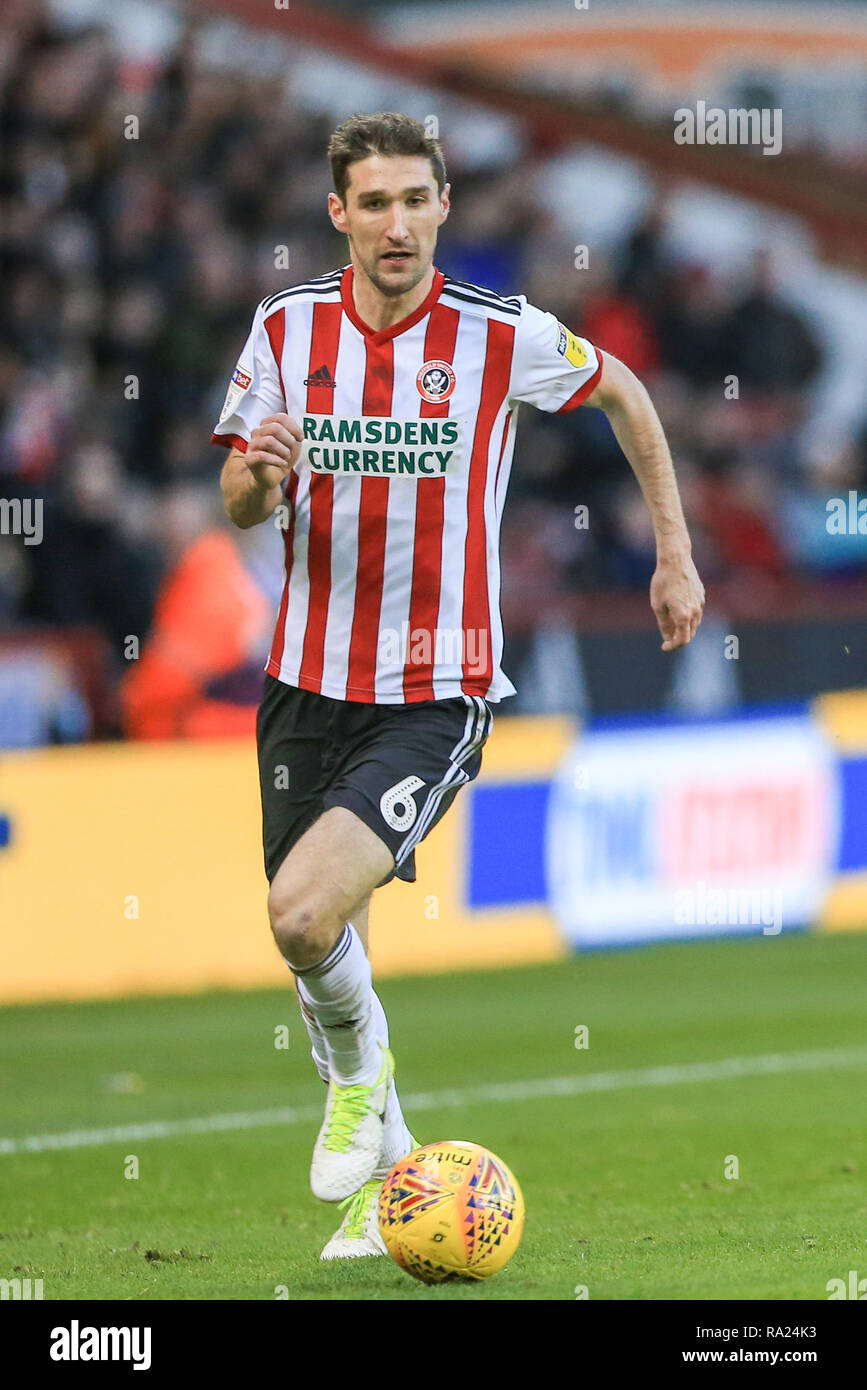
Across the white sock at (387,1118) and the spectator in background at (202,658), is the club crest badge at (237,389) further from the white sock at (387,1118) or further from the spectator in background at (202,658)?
the spectator in background at (202,658)

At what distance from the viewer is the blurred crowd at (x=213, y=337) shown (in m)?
14.7

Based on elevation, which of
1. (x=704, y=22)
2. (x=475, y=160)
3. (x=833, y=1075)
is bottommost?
(x=833, y=1075)

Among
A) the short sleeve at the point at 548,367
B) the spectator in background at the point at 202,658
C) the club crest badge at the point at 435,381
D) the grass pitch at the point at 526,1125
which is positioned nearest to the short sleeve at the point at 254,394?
the club crest badge at the point at 435,381

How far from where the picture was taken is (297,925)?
18.1 feet

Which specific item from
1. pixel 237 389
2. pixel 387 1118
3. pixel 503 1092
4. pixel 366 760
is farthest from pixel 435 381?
Answer: pixel 503 1092

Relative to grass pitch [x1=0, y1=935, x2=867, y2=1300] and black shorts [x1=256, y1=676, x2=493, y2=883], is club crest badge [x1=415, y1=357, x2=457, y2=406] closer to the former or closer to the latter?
black shorts [x1=256, y1=676, x2=493, y2=883]

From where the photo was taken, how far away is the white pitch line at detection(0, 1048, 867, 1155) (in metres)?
8.49

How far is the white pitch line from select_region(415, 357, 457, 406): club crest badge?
3630mm

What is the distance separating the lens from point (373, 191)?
5727mm

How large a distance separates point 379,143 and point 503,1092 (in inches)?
191

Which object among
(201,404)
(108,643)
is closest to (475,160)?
(201,404)

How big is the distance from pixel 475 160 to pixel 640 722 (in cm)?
814

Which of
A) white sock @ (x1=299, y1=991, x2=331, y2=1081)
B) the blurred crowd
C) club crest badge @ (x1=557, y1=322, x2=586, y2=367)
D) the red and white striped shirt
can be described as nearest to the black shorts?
the red and white striped shirt
